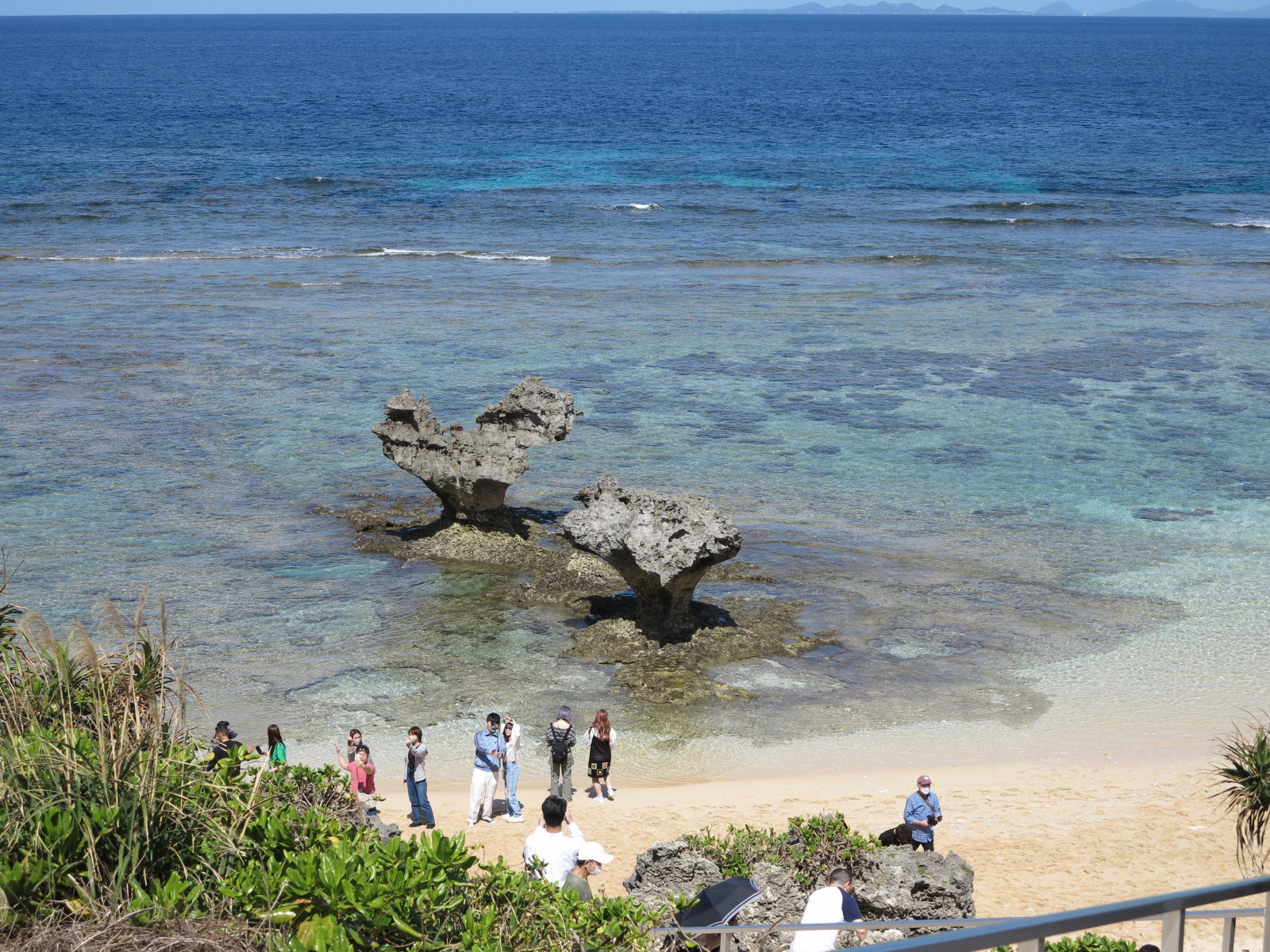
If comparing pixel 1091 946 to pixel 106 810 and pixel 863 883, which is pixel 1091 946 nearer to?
pixel 863 883

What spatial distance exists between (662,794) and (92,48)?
21456 centimetres

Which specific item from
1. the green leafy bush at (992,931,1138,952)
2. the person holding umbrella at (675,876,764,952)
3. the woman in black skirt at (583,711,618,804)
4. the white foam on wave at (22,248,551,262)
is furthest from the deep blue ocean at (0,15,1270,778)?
the green leafy bush at (992,931,1138,952)

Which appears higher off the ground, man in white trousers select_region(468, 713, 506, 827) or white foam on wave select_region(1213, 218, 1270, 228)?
white foam on wave select_region(1213, 218, 1270, 228)

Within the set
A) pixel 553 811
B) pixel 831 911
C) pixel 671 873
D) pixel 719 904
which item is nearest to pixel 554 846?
pixel 553 811

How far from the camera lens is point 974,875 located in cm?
1198

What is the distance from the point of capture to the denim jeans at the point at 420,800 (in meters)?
13.2

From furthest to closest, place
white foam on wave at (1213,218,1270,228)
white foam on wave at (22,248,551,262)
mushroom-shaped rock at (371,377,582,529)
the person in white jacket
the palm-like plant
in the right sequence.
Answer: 1. white foam on wave at (1213,218,1270,228)
2. white foam on wave at (22,248,551,262)
3. mushroom-shaped rock at (371,377,582,529)
4. the person in white jacket
5. the palm-like plant

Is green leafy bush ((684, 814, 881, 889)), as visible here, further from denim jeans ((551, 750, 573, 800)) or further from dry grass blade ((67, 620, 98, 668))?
dry grass blade ((67, 620, 98, 668))

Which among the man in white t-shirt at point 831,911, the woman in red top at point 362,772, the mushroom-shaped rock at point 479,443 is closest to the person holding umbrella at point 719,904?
the man in white t-shirt at point 831,911

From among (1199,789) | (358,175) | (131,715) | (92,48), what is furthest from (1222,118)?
(92,48)

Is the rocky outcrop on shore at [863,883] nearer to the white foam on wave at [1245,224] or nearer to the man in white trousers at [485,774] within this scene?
the man in white trousers at [485,774]

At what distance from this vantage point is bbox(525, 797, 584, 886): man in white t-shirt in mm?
9227

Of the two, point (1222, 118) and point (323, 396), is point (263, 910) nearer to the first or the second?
point (323, 396)

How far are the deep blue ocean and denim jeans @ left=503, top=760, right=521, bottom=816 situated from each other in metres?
1.44
